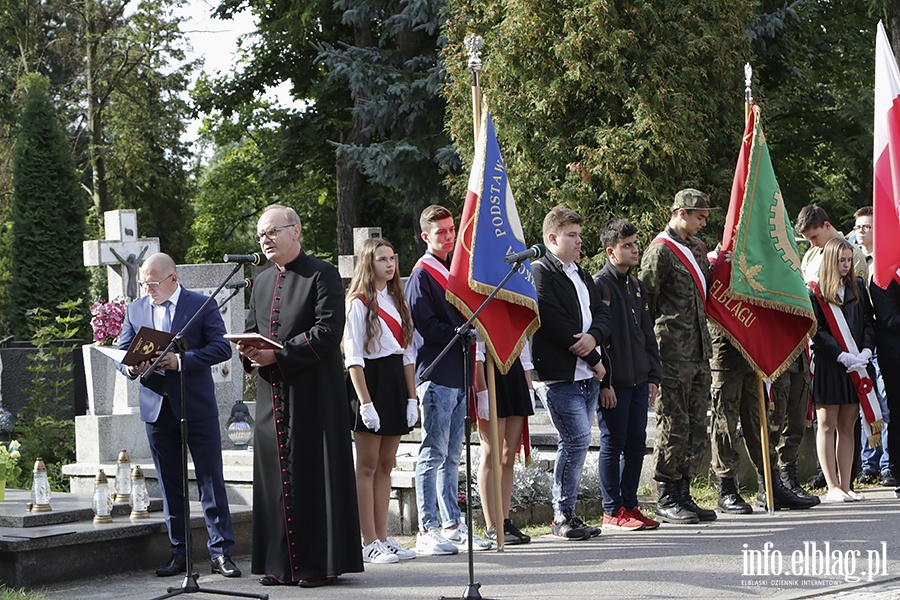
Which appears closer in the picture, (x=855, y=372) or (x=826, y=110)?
(x=855, y=372)

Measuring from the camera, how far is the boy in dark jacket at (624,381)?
29.8 feet

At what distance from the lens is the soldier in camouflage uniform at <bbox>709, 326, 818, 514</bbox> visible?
9.92 meters

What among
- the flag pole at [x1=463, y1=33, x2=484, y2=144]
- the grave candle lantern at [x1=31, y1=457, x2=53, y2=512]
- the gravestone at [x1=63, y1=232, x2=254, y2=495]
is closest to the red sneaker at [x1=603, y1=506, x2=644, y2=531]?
the flag pole at [x1=463, y1=33, x2=484, y2=144]

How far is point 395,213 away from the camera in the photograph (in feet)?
Answer: 90.6

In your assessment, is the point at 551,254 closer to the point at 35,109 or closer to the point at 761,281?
the point at 761,281

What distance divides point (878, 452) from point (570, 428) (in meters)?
4.25

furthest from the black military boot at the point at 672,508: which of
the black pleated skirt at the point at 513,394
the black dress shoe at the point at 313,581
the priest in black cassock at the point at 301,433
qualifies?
the black dress shoe at the point at 313,581

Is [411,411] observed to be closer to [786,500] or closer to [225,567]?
[225,567]

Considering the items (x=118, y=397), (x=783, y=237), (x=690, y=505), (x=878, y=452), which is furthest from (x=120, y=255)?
Result: (x=878, y=452)

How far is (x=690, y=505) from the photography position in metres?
9.59

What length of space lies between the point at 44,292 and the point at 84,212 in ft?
7.30

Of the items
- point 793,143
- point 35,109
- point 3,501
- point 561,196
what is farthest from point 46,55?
point 3,501

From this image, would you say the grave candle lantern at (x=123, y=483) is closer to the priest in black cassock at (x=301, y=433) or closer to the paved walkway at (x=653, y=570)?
the paved walkway at (x=653, y=570)

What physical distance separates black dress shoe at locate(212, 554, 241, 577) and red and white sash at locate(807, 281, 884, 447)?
5311mm
